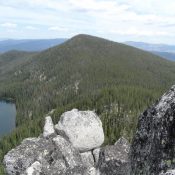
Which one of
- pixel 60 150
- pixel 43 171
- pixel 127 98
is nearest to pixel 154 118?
pixel 43 171

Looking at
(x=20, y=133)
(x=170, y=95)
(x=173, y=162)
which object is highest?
(x=170, y=95)

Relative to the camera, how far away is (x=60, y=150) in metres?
53.8

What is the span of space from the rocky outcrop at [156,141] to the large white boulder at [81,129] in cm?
4522

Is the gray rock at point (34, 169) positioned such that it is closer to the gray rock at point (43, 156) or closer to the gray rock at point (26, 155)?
the gray rock at point (43, 156)

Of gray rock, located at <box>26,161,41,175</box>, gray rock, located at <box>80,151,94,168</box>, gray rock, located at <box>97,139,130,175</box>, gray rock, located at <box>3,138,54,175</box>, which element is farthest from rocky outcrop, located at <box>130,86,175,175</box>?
gray rock, located at <box>80,151,94,168</box>

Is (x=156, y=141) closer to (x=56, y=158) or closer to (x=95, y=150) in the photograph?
(x=56, y=158)

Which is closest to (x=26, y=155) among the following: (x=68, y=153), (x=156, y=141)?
(x=68, y=153)

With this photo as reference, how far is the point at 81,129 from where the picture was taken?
67.1m

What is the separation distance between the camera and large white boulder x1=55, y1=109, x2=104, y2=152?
210 feet

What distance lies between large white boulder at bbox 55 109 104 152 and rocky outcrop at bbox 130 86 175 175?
45.2 m

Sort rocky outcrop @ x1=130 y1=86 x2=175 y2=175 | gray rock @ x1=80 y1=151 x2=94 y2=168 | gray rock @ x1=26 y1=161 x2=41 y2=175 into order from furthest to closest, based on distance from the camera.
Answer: gray rock @ x1=80 y1=151 x2=94 y2=168, gray rock @ x1=26 y1=161 x2=41 y2=175, rocky outcrop @ x1=130 y1=86 x2=175 y2=175

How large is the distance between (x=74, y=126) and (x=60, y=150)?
12341mm

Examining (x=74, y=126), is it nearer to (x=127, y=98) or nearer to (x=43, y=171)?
(x=43, y=171)

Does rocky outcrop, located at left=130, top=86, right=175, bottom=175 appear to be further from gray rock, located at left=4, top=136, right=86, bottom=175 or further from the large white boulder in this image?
the large white boulder
